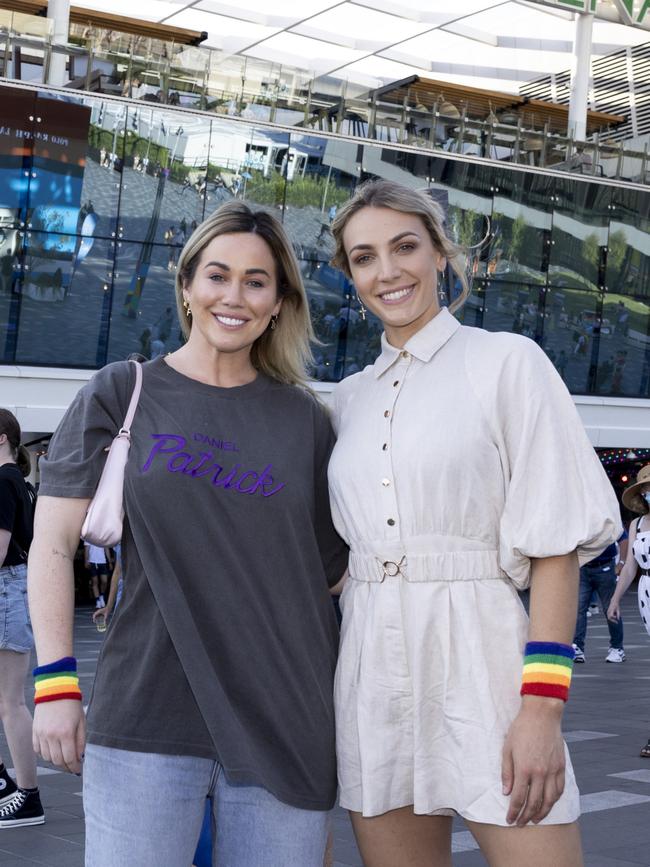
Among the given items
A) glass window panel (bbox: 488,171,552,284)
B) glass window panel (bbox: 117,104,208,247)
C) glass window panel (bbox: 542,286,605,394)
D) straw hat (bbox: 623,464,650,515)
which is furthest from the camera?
glass window panel (bbox: 542,286,605,394)

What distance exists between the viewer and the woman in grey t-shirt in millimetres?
2527

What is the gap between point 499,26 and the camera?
109ft

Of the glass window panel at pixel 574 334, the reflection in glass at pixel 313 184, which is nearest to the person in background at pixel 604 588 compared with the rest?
the reflection in glass at pixel 313 184

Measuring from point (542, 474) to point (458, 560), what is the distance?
25 centimetres

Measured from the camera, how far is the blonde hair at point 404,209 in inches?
109

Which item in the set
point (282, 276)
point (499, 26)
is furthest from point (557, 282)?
point (282, 276)

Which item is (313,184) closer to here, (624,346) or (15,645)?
(624,346)

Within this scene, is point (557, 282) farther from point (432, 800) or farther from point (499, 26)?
point (432, 800)

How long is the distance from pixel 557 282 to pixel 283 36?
10.8m

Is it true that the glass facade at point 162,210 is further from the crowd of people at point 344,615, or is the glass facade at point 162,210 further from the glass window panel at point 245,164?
the crowd of people at point 344,615

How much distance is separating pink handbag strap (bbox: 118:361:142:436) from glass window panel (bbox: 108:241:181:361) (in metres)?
20.7

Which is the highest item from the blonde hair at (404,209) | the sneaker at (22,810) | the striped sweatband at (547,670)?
the blonde hair at (404,209)

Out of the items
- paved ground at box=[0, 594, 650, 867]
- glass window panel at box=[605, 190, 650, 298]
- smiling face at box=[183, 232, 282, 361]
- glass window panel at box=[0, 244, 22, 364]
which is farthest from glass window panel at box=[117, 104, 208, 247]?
smiling face at box=[183, 232, 282, 361]

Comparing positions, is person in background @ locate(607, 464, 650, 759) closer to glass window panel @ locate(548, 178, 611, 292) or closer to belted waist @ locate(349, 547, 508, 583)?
belted waist @ locate(349, 547, 508, 583)
